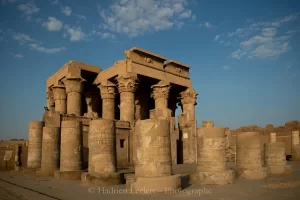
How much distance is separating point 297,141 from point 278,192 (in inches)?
746

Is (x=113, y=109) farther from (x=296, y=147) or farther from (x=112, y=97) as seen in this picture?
(x=296, y=147)

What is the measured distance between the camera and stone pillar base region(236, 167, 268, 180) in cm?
1093

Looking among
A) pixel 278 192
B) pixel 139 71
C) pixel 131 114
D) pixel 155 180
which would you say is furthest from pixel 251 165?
pixel 139 71

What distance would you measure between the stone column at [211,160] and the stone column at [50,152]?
24.6 feet

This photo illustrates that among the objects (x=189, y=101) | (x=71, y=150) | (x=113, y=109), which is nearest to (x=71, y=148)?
(x=71, y=150)

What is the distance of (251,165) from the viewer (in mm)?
11195

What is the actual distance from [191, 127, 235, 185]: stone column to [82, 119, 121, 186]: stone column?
3.02m

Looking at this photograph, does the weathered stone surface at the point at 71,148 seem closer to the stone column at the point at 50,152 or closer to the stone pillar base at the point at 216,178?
the stone column at the point at 50,152

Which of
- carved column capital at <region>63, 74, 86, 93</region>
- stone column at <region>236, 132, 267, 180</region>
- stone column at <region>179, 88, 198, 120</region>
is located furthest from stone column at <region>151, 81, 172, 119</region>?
stone column at <region>236, 132, 267, 180</region>

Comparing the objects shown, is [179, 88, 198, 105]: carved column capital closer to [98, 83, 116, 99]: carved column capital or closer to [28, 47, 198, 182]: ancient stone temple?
Result: [28, 47, 198, 182]: ancient stone temple

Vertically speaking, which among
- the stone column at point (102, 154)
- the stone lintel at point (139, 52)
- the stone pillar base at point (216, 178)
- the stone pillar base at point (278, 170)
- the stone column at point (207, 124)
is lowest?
the stone pillar base at point (278, 170)

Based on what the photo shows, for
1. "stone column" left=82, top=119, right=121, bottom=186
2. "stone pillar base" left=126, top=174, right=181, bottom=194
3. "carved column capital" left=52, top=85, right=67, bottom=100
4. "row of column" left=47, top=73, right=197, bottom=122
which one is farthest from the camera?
"carved column capital" left=52, top=85, right=67, bottom=100

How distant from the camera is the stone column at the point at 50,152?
13625mm

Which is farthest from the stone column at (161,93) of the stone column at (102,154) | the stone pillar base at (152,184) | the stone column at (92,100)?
the stone pillar base at (152,184)
